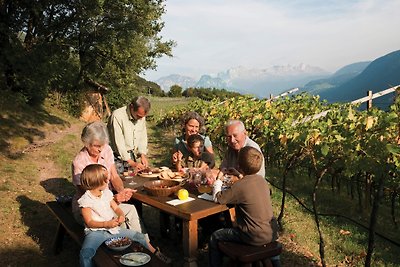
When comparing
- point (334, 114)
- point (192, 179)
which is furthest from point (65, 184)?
point (334, 114)

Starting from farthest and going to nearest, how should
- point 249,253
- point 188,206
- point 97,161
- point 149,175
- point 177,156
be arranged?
1. point 177,156
2. point 149,175
3. point 97,161
4. point 188,206
5. point 249,253

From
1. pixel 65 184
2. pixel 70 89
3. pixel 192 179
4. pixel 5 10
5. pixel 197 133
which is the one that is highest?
pixel 5 10

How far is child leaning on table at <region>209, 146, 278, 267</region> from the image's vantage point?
341 centimetres

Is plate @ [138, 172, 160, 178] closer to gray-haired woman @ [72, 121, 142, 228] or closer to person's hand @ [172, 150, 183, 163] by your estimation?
person's hand @ [172, 150, 183, 163]

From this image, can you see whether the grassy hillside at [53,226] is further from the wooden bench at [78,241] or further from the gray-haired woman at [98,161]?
the gray-haired woman at [98,161]

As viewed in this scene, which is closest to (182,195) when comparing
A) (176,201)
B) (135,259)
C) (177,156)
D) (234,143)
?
(176,201)

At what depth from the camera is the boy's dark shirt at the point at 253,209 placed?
3.41m

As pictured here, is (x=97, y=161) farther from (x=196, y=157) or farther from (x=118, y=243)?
(x=196, y=157)

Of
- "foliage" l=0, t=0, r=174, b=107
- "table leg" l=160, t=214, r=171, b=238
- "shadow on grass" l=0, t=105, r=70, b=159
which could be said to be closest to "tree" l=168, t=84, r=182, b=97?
"foliage" l=0, t=0, r=174, b=107

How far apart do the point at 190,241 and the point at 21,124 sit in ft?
45.3

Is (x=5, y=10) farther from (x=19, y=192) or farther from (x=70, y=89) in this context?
(x=19, y=192)

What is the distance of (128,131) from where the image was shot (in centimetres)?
570

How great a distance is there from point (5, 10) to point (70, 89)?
23.2 ft

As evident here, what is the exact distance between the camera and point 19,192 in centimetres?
753
